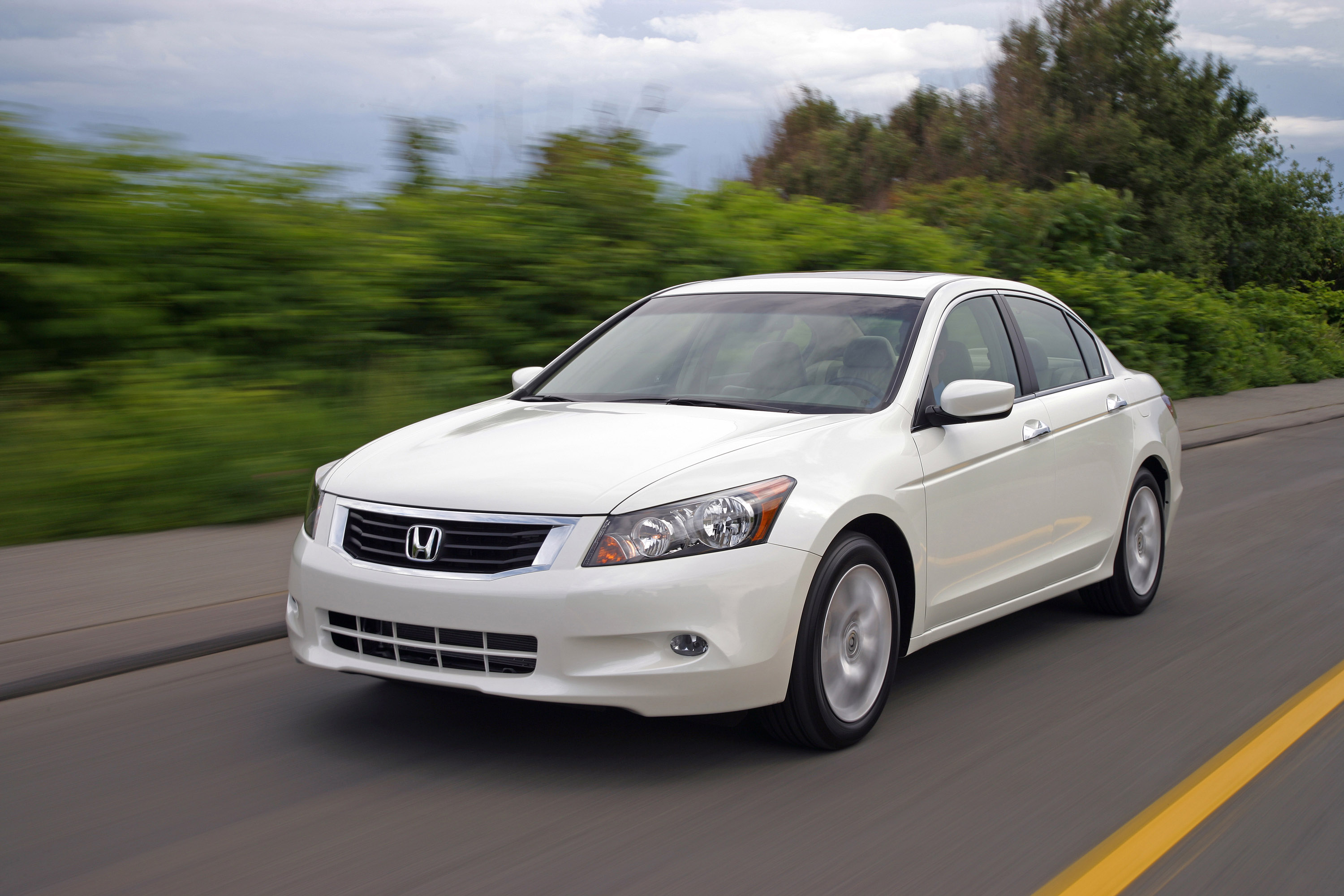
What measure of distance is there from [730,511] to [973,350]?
1971 mm

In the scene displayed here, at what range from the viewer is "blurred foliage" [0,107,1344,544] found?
26.3ft

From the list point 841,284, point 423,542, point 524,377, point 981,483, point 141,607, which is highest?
point 841,284

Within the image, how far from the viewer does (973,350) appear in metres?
5.60

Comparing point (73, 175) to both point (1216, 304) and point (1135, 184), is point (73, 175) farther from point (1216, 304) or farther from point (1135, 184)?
point (1135, 184)

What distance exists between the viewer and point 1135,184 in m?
36.3

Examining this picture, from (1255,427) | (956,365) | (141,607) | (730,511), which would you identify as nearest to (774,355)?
(956,365)

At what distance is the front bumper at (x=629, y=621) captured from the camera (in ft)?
12.8

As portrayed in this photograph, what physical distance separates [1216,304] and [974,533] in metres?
20.4

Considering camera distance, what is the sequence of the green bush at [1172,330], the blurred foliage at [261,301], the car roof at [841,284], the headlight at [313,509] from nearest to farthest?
the headlight at [313,509] < the car roof at [841,284] < the blurred foliage at [261,301] < the green bush at [1172,330]

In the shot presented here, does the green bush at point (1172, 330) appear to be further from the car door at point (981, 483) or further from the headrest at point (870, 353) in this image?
the headrest at point (870, 353)

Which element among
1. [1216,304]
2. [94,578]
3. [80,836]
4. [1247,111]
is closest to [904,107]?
[1247,111]

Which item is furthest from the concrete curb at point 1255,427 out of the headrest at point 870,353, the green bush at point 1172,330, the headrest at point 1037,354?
the headrest at point 870,353

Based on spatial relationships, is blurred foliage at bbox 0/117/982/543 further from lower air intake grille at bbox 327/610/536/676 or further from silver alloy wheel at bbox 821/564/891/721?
silver alloy wheel at bbox 821/564/891/721

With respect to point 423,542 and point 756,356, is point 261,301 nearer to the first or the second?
point 756,356
